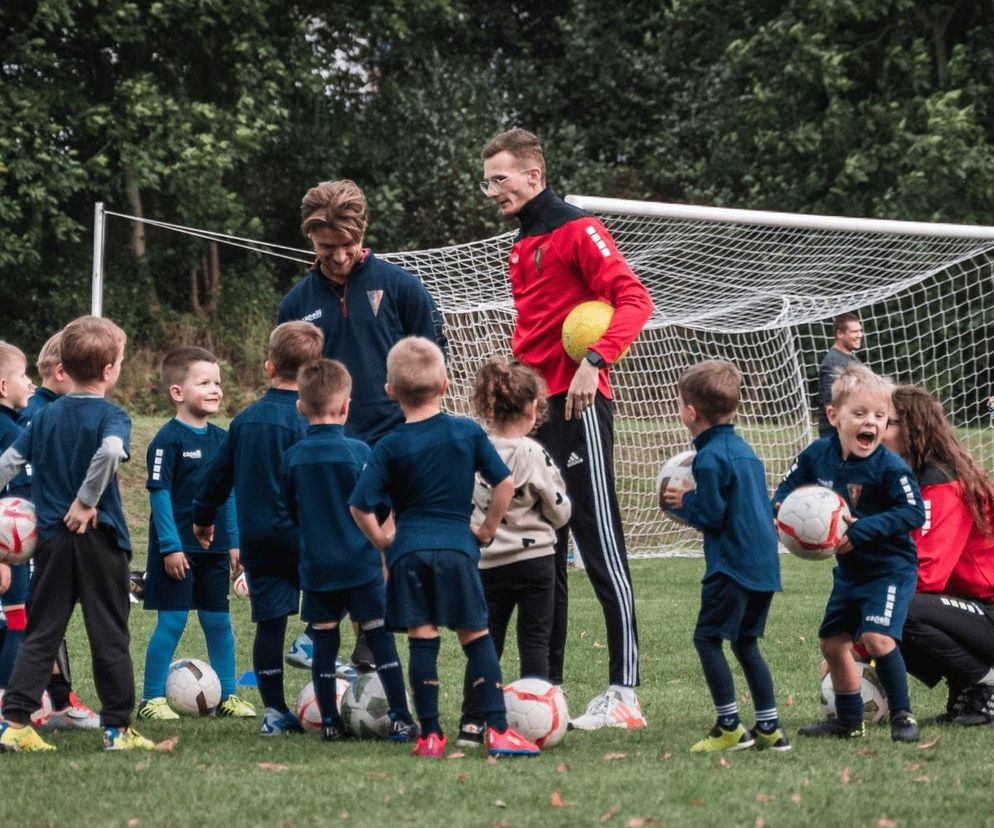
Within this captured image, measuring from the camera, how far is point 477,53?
31047mm

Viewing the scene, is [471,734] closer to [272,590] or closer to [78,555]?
[272,590]

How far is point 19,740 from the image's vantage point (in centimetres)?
560

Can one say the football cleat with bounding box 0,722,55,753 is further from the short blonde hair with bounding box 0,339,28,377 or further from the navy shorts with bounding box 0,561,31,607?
the short blonde hair with bounding box 0,339,28,377

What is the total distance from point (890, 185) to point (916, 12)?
10.6 feet

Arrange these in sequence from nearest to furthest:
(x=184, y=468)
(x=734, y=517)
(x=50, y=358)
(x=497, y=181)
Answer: (x=734, y=517)
(x=497, y=181)
(x=50, y=358)
(x=184, y=468)

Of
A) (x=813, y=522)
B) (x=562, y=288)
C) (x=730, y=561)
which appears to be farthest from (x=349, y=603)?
(x=813, y=522)

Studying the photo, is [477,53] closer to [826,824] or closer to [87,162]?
[87,162]

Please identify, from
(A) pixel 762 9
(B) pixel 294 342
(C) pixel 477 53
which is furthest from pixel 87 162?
(B) pixel 294 342

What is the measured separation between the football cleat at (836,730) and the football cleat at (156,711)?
2703 millimetres

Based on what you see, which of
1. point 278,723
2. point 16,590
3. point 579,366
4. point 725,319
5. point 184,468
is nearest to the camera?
point 278,723

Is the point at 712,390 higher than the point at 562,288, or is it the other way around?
the point at 562,288

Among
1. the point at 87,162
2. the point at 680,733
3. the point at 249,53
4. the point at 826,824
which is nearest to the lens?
the point at 826,824

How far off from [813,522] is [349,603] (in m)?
1.79

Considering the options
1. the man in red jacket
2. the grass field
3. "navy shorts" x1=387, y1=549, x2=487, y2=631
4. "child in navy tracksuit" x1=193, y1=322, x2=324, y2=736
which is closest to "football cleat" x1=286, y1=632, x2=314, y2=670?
the grass field
